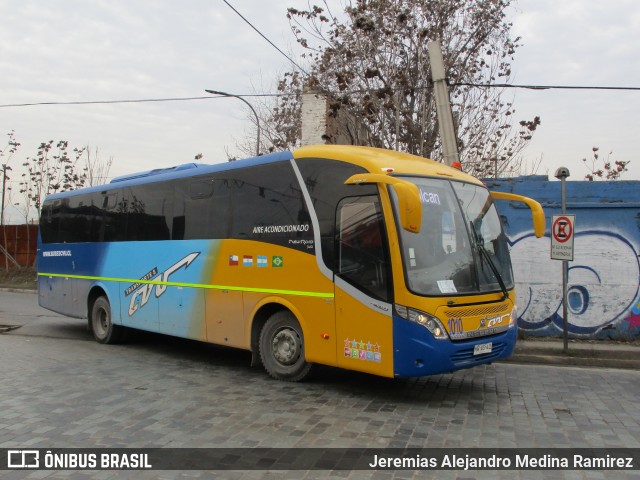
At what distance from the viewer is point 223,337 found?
27.9 ft

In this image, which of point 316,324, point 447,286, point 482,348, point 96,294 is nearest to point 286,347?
point 316,324

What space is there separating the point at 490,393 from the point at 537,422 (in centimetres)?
124

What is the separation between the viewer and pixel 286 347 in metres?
7.71

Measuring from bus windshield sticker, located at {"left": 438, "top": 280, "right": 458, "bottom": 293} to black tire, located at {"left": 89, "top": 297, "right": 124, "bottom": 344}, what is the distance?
24.0ft

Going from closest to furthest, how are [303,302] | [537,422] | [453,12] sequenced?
[537,422]
[303,302]
[453,12]

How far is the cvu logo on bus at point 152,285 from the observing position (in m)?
9.27

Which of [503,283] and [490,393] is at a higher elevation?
[503,283]

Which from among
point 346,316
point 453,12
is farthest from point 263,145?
point 346,316

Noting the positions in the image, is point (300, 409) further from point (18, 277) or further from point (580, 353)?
point (18, 277)

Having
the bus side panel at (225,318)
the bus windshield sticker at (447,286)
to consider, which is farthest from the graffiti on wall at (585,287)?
the bus side panel at (225,318)

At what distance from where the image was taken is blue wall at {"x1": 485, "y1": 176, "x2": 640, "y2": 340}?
1081 centimetres

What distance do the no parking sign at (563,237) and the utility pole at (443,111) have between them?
2.56m

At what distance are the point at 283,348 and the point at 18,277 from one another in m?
25.5

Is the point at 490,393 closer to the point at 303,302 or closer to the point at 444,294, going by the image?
the point at 444,294
